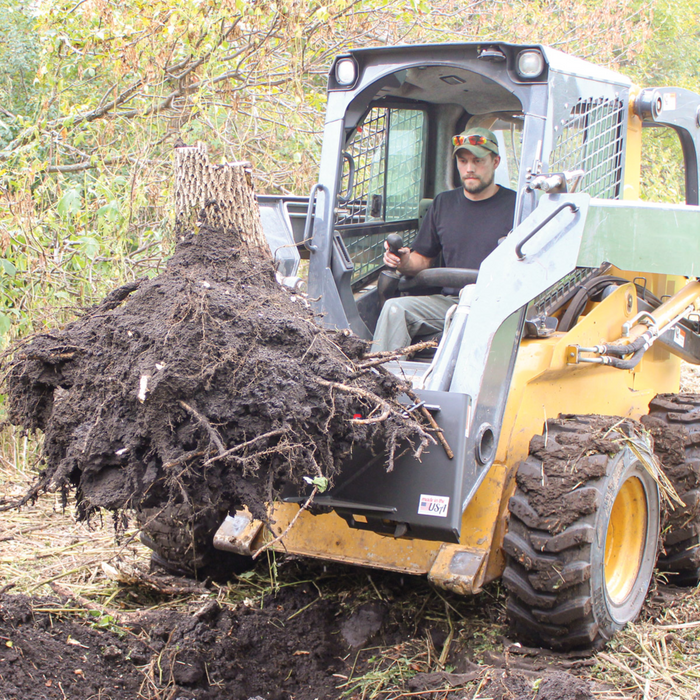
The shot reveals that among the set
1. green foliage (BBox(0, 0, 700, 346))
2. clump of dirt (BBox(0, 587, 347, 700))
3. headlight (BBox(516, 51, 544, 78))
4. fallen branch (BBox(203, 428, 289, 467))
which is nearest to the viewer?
fallen branch (BBox(203, 428, 289, 467))

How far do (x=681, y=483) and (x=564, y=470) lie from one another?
1122mm

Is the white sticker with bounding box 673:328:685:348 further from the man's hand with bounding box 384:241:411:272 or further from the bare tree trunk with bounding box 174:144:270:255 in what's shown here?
the bare tree trunk with bounding box 174:144:270:255

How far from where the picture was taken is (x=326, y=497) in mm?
2885

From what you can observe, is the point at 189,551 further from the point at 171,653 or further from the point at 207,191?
the point at 207,191

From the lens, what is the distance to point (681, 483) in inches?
148

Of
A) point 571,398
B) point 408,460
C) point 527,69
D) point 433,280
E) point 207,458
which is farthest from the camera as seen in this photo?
point 433,280

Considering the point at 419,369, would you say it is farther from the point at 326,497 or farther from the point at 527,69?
the point at 527,69

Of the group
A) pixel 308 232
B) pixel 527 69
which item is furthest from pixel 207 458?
pixel 527 69

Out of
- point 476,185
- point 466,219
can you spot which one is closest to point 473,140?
point 476,185

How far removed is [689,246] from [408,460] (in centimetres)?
134

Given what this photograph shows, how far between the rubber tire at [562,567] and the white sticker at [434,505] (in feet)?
1.12

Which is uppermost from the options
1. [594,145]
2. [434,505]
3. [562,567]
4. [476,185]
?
[594,145]

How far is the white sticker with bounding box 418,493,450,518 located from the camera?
9.00ft

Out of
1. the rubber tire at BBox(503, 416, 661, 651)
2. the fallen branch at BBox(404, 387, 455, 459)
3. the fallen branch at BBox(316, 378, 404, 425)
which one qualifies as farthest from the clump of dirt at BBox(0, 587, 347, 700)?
the fallen branch at BBox(316, 378, 404, 425)
